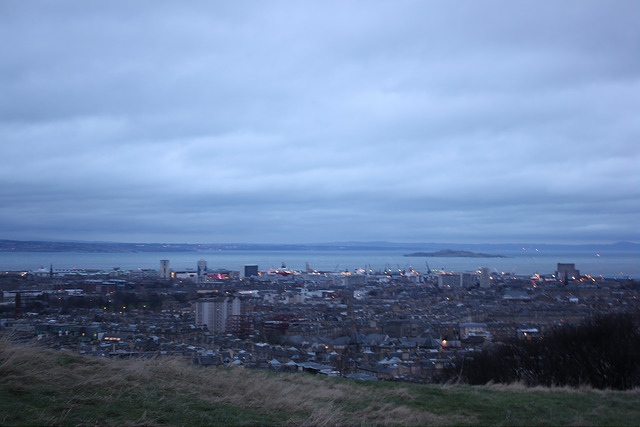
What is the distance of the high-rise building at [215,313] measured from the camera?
23.6 m

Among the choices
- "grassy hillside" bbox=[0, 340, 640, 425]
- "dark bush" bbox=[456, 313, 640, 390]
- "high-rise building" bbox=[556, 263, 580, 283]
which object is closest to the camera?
"grassy hillside" bbox=[0, 340, 640, 425]

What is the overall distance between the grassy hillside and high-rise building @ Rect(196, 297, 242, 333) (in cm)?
1521

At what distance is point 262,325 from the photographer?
77.1ft

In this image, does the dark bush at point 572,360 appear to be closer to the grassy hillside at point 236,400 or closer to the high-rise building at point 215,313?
the grassy hillside at point 236,400

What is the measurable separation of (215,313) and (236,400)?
62.4 feet

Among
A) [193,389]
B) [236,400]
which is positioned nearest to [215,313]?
[193,389]

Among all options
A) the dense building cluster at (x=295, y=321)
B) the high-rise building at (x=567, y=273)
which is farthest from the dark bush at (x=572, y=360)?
the high-rise building at (x=567, y=273)

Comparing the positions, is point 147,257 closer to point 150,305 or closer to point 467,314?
point 150,305

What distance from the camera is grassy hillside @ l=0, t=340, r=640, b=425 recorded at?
514cm

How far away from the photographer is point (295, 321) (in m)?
26.0

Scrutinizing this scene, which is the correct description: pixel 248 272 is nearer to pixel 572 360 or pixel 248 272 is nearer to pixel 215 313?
pixel 215 313

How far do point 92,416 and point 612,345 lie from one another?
40.9ft

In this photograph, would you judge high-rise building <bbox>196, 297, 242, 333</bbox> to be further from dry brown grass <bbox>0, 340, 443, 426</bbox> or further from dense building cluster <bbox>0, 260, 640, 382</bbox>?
dry brown grass <bbox>0, 340, 443, 426</bbox>

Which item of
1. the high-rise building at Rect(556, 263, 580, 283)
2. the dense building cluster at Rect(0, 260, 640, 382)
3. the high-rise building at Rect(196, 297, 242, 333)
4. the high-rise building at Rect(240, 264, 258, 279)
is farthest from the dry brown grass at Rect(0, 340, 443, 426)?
the high-rise building at Rect(240, 264, 258, 279)
